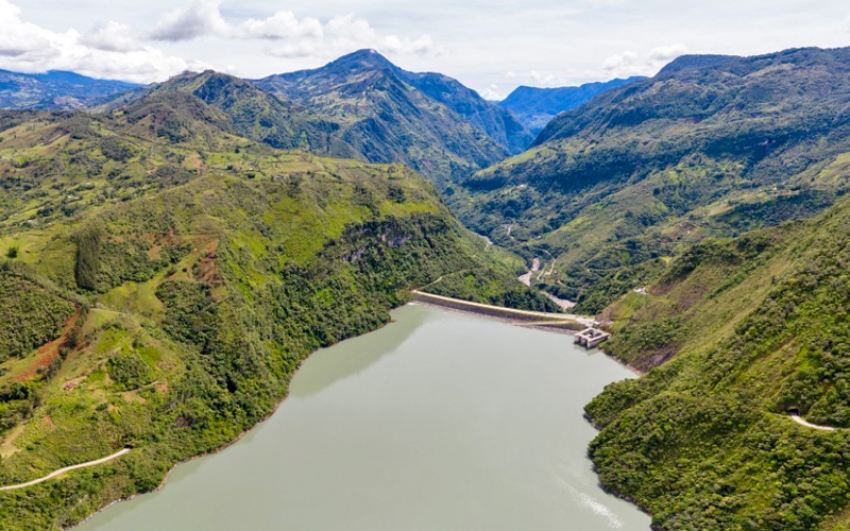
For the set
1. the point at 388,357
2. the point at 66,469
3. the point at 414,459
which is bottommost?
the point at 414,459

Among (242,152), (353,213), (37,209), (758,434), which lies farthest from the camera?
(242,152)

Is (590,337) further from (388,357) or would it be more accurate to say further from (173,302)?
(173,302)

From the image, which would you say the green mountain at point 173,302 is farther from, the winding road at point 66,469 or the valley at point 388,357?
the winding road at point 66,469

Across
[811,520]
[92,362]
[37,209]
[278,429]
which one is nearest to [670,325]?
[811,520]

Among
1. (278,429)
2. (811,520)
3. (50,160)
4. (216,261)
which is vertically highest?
(50,160)

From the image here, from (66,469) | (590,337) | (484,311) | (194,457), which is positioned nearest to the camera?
(66,469)

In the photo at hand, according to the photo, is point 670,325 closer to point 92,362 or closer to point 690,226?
point 92,362

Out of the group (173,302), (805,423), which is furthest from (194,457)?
(805,423)
